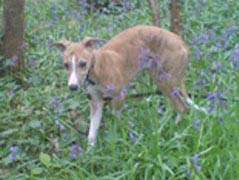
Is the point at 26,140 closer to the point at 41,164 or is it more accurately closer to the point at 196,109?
the point at 41,164

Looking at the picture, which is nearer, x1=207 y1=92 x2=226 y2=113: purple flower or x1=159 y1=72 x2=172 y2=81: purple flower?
x1=207 y1=92 x2=226 y2=113: purple flower

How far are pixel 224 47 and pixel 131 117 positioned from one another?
2.23 meters

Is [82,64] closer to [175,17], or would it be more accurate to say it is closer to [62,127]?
[62,127]

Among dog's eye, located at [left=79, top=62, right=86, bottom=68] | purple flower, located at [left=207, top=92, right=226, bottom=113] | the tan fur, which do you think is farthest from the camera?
the tan fur

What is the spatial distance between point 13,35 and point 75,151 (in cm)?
296

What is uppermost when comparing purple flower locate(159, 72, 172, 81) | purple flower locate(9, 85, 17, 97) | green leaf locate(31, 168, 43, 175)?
purple flower locate(159, 72, 172, 81)

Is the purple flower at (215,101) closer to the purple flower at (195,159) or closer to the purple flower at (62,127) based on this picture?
the purple flower at (195,159)

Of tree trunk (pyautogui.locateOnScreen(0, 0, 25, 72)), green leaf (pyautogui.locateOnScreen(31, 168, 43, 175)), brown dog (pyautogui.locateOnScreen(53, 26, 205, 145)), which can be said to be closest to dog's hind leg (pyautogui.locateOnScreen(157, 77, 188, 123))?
brown dog (pyautogui.locateOnScreen(53, 26, 205, 145))

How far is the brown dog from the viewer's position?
617cm

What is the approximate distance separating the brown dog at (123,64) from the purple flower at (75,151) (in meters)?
0.33

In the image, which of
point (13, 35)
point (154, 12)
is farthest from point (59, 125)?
point (154, 12)

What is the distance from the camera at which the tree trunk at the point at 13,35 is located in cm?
804

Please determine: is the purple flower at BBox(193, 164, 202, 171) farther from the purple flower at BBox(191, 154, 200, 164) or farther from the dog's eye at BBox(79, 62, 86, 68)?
the dog's eye at BBox(79, 62, 86, 68)

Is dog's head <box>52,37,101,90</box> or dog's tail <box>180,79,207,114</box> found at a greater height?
dog's head <box>52,37,101,90</box>
